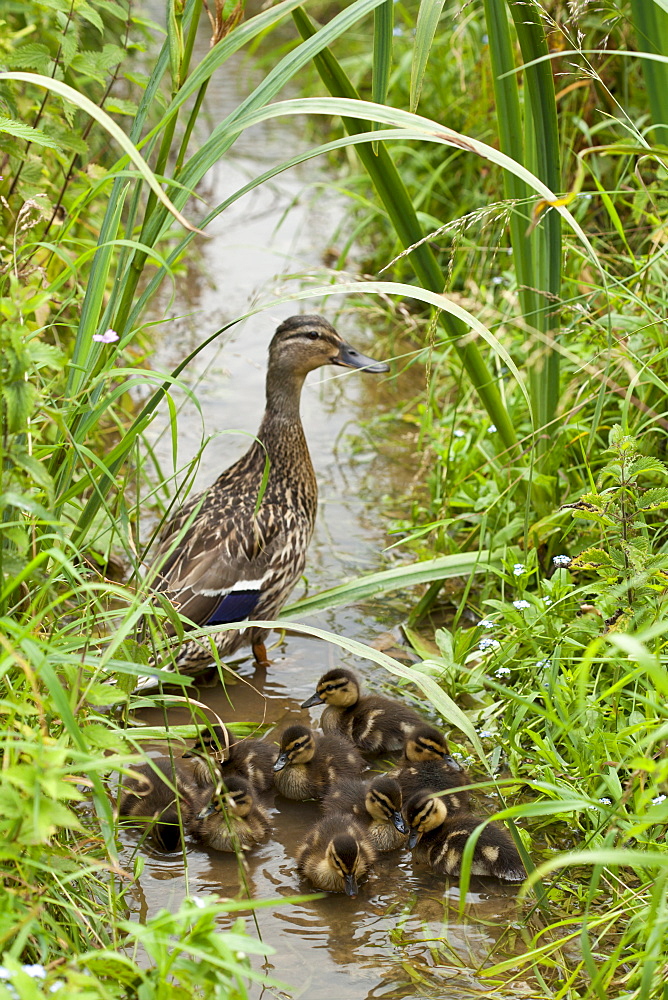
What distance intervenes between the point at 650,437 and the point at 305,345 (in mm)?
1209

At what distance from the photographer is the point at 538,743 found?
8.89ft

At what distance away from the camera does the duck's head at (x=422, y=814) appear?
2.72 m

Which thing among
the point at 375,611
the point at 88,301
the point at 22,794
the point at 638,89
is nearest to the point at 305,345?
the point at 375,611

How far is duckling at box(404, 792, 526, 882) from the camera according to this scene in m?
2.63

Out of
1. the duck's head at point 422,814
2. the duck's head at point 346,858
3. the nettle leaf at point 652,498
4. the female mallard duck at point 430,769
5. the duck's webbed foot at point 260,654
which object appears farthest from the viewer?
the duck's webbed foot at point 260,654

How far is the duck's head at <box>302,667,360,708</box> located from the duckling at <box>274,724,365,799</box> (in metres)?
0.17

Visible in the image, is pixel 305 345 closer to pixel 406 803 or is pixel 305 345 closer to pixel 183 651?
pixel 183 651

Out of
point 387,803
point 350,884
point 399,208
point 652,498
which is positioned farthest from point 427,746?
point 399,208

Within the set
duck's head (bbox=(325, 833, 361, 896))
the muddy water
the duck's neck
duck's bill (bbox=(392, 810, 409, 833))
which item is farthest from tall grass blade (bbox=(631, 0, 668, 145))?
duck's head (bbox=(325, 833, 361, 896))

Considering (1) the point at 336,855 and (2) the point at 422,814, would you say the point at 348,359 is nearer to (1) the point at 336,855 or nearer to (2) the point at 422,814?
(2) the point at 422,814

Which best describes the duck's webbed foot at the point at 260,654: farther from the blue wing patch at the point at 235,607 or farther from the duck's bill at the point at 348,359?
the duck's bill at the point at 348,359

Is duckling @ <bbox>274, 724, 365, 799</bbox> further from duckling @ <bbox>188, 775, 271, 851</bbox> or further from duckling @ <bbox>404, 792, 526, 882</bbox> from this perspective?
duckling @ <bbox>404, 792, 526, 882</bbox>

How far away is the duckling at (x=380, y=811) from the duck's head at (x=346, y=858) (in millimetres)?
199

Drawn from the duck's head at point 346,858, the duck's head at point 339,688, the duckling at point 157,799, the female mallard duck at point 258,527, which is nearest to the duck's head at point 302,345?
the female mallard duck at point 258,527
